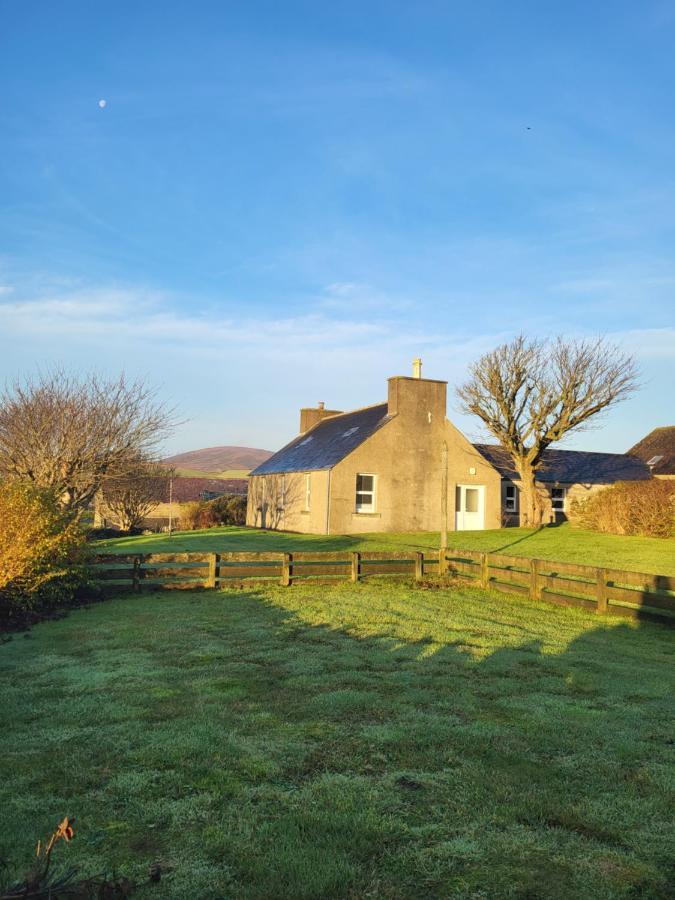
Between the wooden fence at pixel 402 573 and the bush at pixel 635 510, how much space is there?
11088 millimetres

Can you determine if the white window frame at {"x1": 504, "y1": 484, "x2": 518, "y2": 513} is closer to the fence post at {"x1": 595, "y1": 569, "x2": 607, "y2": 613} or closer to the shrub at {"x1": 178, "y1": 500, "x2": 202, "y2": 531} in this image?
the shrub at {"x1": 178, "y1": 500, "x2": 202, "y2": 531}

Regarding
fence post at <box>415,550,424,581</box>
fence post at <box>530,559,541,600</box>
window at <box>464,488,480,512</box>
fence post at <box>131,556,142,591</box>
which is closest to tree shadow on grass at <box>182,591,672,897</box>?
fence post at <box>530,559,541,600</box>

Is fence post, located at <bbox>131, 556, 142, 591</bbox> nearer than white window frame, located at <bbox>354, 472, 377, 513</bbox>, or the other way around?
fence post, located at <bbox>131, 556, 142, 591</bbox>

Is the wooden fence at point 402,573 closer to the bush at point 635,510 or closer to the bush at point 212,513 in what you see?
the bush at point 635,510

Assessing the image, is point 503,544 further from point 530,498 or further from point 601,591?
point 601,591

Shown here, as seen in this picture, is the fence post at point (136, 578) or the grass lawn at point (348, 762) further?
the fence post at point (136, 578)

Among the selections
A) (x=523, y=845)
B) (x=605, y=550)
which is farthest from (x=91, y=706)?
(x=605, y=550)

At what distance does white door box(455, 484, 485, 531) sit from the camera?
34.7 m

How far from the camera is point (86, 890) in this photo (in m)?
2.89

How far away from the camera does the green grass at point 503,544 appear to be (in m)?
22.0

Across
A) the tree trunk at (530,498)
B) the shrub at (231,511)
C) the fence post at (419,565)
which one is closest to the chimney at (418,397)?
the tree trunk at (530,498)

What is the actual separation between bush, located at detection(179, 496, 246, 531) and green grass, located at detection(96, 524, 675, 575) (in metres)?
9.95

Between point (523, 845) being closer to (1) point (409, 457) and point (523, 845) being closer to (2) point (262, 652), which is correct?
(2) point (262, 652)

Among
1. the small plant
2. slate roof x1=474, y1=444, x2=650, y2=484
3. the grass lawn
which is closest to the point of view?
the small plant
